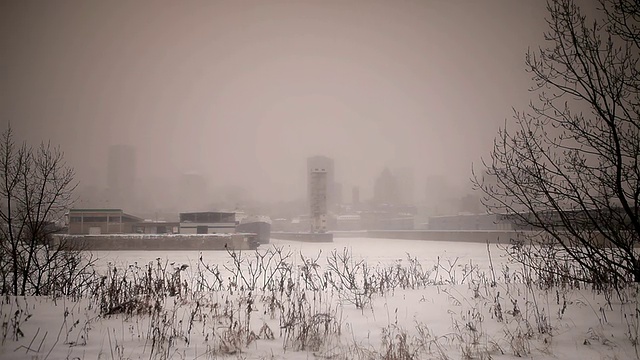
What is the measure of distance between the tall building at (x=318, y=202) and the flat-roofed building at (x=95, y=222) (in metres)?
40.2

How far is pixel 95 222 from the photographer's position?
6291 cm

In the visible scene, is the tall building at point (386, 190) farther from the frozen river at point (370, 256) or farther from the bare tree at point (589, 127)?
the bare tree at point (589, 127)

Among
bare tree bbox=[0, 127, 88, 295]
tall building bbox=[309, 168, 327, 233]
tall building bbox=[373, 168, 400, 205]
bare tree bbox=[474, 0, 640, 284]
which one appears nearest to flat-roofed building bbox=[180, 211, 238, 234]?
tall building bbox=[309, 168, 327, 233]

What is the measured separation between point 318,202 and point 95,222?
153 feet

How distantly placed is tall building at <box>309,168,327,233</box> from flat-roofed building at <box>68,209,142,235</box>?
4017 cm

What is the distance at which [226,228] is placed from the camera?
62.6 m

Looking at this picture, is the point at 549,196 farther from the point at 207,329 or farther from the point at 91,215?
the point at 91,215

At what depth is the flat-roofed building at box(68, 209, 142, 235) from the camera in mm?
61906

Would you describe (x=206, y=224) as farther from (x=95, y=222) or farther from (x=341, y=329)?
(x=341, y=329)

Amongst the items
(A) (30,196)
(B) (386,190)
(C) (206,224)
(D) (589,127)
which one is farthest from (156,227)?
(B) (386,190)

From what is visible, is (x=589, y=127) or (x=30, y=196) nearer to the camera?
(x=589, y=127)

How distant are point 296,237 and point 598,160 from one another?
84.4 m

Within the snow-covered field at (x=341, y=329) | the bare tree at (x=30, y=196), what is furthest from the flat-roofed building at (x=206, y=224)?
the snow-covered field at (x=341, y=329)

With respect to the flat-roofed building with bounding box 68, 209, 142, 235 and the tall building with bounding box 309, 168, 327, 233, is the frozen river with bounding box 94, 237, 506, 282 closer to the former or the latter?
the flat-roofed building with bounding box 68, 209, 142, 235
